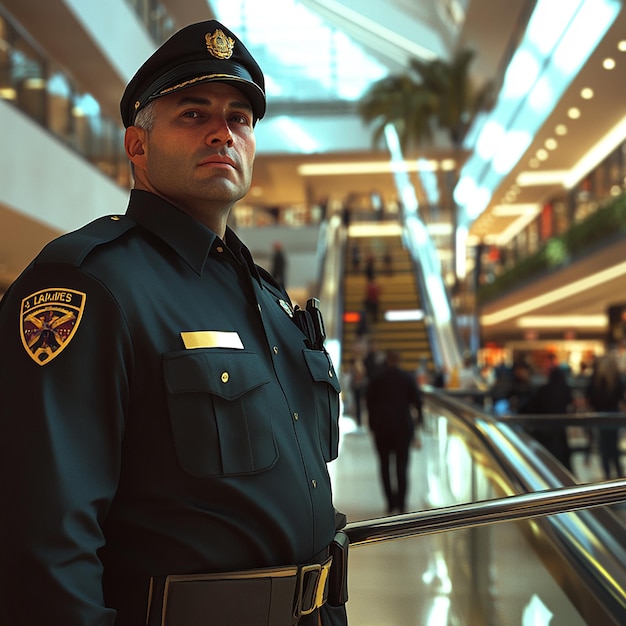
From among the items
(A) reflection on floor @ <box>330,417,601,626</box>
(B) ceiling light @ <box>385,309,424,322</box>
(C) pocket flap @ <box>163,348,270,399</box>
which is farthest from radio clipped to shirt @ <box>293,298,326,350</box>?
(B) ceiling light @ <box>385,309,424,322</box>

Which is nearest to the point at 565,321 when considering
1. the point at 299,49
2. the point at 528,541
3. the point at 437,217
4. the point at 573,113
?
the point at 437,217

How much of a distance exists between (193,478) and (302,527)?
0.24 metres

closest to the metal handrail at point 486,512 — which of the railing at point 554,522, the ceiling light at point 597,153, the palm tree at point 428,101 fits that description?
the railing at point 554,522

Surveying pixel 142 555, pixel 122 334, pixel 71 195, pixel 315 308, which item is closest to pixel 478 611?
pixel 315 308

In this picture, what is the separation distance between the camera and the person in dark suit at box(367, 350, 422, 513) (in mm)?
8992

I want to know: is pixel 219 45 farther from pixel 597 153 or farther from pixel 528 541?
pixel 597 153

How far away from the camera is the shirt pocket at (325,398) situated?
174cm

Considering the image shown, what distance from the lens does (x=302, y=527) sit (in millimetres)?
1515

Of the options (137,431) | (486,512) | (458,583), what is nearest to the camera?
(137,431)

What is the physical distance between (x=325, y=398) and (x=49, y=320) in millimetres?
643

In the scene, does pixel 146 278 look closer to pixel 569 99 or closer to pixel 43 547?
pixel 43 547

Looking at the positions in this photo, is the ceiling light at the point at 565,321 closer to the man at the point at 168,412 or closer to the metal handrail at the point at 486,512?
the metal handrail at the point at 486,512

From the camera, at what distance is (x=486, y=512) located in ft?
6.72

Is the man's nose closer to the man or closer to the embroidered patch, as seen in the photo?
the man
